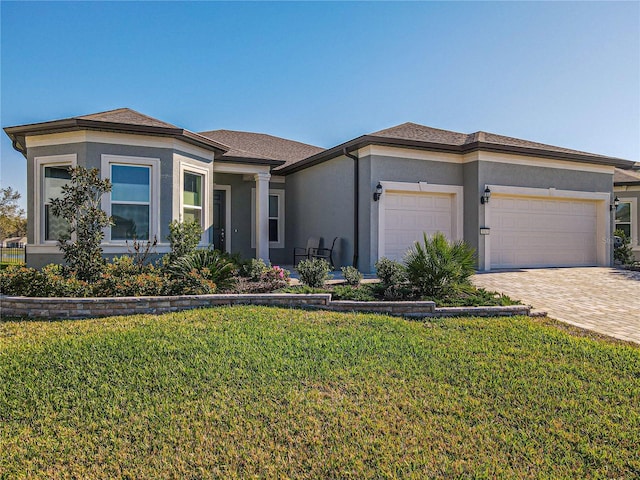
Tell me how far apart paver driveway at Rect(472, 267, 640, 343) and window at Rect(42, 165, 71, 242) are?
31.2 feet

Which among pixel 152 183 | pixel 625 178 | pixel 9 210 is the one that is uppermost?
pixel 625 178

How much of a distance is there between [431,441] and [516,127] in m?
14.8

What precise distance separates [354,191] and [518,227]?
5.26 meters

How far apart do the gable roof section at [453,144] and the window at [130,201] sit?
5.32 metres

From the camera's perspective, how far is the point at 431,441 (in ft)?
9.47

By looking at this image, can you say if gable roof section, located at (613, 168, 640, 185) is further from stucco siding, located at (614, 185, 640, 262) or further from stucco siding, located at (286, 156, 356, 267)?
stucco siding, located at (286, 156, 356, 267)

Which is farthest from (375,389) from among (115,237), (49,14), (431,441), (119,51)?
(119,51)

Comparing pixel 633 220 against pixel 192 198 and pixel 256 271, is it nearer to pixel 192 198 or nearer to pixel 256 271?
pixel 256 271

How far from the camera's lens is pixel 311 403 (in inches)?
132

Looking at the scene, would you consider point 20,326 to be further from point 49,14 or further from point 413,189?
point 413,189

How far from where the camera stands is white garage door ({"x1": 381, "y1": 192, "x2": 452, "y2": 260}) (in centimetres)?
1107

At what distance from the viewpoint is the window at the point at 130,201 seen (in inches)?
358

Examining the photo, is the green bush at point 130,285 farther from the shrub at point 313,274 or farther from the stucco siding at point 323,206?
the stucco siding at point 323,206

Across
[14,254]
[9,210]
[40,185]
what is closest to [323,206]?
[40,185]
